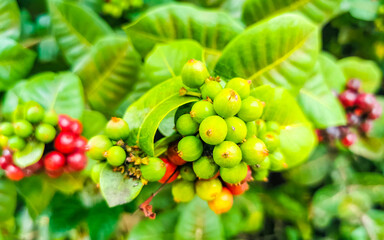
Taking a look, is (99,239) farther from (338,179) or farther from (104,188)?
(338,179)

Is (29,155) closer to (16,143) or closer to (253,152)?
(16,143)

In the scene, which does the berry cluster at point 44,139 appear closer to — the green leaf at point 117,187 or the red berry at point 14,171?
the red berry at point 14,171

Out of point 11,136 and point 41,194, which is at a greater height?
point 11,136

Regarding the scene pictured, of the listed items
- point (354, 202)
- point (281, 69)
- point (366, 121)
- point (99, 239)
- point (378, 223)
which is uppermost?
point (281, 69)

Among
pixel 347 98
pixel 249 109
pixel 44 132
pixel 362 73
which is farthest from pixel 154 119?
pixel 362 73

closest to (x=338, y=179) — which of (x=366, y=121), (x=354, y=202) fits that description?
(x=354, y=202)

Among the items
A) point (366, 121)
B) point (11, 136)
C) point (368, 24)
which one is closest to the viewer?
point (11, 136)

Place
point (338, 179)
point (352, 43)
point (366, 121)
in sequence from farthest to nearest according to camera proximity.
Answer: point (352, 43)
point (338, 179)
point (366, 121)
